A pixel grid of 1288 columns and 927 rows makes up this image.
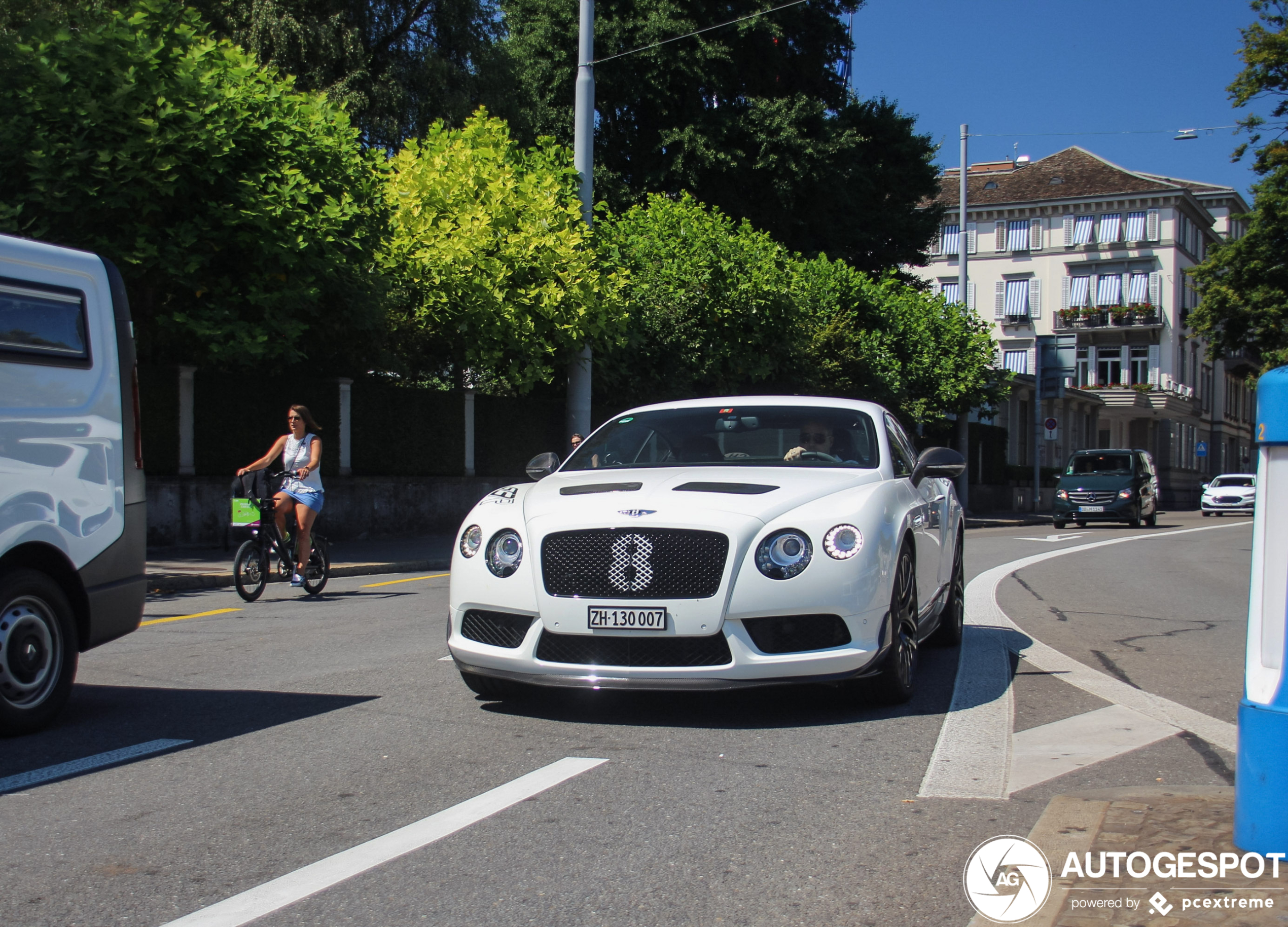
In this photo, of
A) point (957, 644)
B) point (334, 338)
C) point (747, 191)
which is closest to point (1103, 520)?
point (747, 191)

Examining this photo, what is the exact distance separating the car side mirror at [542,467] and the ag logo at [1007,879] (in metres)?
3.90

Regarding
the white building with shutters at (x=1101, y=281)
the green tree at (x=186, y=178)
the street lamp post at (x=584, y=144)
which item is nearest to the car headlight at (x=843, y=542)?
the green tree at (x=186, y=178)

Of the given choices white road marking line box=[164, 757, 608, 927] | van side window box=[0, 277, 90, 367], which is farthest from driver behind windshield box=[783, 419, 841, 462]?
van side window box=[0, 277, 90, 367]

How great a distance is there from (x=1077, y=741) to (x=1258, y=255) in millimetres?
34783

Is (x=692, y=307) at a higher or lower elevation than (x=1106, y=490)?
higher

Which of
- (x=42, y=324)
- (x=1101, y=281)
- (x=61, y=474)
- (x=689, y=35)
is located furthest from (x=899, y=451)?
(x=1101, y=281)

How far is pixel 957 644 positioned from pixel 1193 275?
3294cm

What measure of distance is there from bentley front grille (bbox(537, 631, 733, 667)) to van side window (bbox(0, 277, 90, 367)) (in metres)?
2.62

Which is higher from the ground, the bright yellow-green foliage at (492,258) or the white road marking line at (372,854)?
the bright yellow-green foliage at (492,258)

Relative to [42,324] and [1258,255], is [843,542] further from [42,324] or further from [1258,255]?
[1258,255]

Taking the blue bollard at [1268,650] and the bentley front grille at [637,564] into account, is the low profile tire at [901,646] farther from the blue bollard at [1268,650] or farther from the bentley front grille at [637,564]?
the blue bollard at [1268,650]

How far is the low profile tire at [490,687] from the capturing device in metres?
6.39

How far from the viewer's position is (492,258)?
21297 mm

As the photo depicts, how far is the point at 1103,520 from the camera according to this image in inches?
1414
